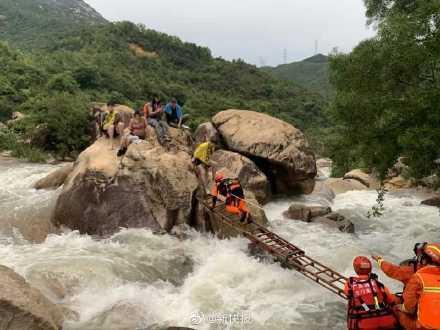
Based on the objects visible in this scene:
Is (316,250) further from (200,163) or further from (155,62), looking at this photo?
(155,62)

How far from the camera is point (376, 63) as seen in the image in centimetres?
905

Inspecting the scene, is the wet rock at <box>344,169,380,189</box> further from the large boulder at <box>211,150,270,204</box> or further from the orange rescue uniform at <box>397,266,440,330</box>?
the orange rescue uniform at <box>397,266,440,330</box>

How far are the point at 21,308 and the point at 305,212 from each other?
9305mm

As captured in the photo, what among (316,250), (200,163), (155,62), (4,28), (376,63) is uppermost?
(4,28)

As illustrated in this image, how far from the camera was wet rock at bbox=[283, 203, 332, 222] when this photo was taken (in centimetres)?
1359

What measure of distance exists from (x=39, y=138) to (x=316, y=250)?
1563 cm

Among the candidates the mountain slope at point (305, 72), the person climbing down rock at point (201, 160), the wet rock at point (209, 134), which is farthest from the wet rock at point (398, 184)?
the mountain slope at point (305, 72)

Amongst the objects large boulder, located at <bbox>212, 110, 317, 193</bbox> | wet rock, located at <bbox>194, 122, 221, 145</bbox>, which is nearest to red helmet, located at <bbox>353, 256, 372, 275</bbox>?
large boulder, located at <bbox>212, 110, 317, 193</bbox>

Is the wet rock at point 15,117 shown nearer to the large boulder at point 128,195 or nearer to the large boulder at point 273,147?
the large boulder at point 273,147

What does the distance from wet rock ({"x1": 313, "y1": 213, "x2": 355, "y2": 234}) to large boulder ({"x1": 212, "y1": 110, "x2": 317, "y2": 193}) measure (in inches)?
91.4

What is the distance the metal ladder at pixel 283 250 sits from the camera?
8.45 m

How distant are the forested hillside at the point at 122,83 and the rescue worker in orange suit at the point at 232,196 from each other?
12.7 m

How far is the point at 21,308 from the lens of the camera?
5918 mm

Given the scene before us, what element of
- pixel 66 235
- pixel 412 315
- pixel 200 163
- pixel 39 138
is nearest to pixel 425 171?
pixel 412 315
